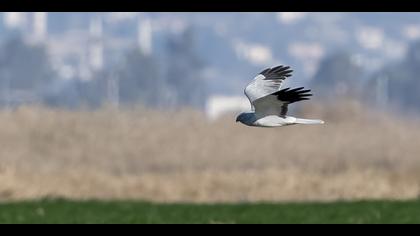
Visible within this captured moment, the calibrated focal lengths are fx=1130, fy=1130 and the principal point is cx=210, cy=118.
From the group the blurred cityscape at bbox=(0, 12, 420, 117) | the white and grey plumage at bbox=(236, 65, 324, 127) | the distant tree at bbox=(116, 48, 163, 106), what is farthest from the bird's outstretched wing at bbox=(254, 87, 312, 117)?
the distant tree at bbox=(116, 48, 163, 106)

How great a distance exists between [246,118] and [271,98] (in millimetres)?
106

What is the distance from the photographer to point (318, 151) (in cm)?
3081

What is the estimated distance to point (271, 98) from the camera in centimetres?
371

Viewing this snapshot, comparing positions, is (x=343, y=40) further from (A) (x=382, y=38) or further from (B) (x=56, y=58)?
(B) (x=56, y=58)

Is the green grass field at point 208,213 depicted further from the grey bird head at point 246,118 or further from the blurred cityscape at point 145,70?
the blurred cityscape at point 145,70

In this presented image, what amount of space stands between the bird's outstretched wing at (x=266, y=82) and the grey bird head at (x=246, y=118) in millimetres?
43

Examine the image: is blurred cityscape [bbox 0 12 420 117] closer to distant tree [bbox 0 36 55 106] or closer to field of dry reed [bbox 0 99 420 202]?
distant tree [bbox 0 36 55 106]

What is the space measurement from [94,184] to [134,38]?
6192 centimetres
